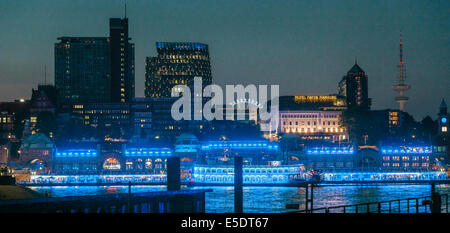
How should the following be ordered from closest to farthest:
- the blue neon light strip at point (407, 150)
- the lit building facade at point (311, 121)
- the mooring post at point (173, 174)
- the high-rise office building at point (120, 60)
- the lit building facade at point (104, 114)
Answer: the mooring post at point (173, 174), the blue neon light strip at point (407, 150), the lit building facade at point (104, 114), the lit building facade at point (311, 121), the high-rise office building at point (120, 60)

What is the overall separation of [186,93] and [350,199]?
337ft

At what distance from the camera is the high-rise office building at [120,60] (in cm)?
17712

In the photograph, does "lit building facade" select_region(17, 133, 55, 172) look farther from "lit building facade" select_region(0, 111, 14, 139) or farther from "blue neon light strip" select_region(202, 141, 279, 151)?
"lit building facade" select_region(0, 111, 14, 139)

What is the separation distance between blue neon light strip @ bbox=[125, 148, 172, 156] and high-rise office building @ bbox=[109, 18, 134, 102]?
2683 inches

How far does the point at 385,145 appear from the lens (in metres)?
115

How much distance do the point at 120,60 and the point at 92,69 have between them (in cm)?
810

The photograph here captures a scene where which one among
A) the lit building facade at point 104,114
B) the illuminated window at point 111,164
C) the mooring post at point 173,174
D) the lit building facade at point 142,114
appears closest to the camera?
the mooring post at point 173,174

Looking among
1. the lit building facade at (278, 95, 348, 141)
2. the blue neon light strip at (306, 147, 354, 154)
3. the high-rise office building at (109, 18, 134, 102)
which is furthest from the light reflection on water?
the high-rise office building at (109, 18, 134, 102)

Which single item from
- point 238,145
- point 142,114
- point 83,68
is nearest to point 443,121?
point 238,145

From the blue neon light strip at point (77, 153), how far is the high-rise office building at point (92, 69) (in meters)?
70.2

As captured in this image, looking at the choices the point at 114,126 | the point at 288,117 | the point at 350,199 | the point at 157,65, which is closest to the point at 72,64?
the point at 157,65

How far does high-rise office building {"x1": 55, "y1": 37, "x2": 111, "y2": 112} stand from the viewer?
18200cm

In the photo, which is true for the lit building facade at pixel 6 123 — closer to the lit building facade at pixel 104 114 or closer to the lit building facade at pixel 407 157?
the lit building facade at pixel 104 114

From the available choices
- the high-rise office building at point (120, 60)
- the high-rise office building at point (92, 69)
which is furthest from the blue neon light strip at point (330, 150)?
the high-rise office building at point (92, 69)
